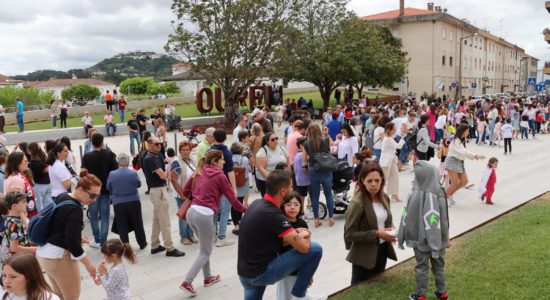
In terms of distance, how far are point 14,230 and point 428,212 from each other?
4.33 m

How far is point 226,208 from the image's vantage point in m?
7.34

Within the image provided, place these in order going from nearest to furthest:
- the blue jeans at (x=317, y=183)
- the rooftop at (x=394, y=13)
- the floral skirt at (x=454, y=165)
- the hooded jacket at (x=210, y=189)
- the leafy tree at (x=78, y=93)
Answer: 1. the hooded jacket at (x=210, y=189)
2. the blue jeans at (x=317, y=183)
3. the floral skirt at (x=454, y=165)
4. the rooftop at (x=394, y=13)
5. the leafy tree at (x=78, y=93)

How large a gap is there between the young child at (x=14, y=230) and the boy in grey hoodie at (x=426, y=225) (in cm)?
400

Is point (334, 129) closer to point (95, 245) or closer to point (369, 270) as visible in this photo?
point (95, 245)

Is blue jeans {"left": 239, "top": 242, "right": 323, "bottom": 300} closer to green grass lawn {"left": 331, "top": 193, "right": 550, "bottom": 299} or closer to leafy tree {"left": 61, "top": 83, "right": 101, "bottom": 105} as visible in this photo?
green grass lawn {"left": 331, "top": 193, "right": 550, "bottom": 299}

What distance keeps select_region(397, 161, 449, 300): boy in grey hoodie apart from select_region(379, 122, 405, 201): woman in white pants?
A: 16.8 feet

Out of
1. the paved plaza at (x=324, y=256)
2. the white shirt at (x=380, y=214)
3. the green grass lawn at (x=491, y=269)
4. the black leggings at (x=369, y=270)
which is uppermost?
the white shirt at (x=380, y=214)

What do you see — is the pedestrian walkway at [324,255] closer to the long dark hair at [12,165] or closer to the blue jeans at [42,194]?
the blue jeans at [42,194]

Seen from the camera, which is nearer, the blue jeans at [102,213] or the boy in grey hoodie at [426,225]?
the boy in grey hoodie at [426,225]

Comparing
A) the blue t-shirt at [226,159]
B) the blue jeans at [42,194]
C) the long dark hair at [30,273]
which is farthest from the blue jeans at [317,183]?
the long dark hair at [30,273]

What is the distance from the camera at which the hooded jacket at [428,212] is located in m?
4.36

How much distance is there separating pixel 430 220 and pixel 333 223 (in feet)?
12.6

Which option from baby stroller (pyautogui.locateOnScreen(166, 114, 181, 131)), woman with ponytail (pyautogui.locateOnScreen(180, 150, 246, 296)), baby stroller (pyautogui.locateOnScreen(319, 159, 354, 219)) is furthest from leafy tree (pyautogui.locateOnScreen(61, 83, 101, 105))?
woman with ponytail (pyautogui.locateOnScreen(180, 150, 246, 296))

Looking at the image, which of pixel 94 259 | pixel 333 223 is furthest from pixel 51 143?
pixel 333 223
